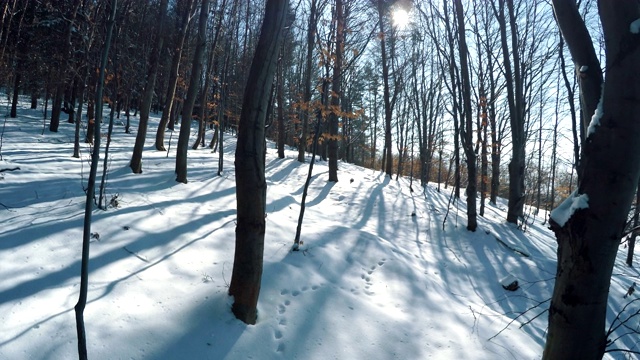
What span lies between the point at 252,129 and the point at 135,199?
3.85 m

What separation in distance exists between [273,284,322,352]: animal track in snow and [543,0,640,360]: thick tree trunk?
7.36 ft

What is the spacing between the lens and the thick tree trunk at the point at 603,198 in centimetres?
152

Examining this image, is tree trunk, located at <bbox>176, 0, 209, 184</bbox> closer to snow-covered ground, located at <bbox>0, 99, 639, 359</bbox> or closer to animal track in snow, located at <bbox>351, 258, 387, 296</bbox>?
snow-covered ground, located at <bbox>0, 99, 639, 359</bbox>

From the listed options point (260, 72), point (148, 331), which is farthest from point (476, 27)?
point (148, 331)

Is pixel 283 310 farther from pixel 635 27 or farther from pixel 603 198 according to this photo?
pixel 635 27

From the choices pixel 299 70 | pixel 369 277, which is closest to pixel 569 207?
pixel 369 277

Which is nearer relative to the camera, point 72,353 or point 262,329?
point 72,353

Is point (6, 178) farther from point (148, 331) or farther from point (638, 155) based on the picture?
point (638, 155)

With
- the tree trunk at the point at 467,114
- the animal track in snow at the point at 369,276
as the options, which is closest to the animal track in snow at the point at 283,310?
the animal track in snow at the point at 369,276

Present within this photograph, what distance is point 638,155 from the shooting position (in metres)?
1.52

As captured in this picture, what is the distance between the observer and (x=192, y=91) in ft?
25.5

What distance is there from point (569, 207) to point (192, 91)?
768 centimetres

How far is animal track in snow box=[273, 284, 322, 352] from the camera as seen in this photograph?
3.20 m

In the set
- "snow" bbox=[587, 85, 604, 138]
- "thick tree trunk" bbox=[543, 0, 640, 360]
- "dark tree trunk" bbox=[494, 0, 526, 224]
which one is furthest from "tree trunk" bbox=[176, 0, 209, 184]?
"dark tree trunk" bbox=[494, 0, 526, 224]
